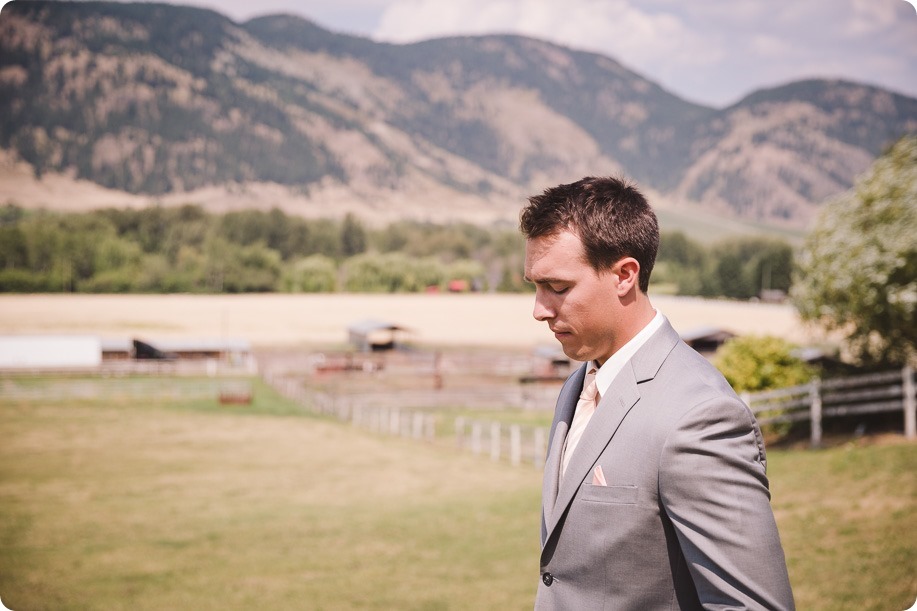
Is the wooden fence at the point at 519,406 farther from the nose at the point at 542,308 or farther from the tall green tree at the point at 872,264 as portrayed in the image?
the nose at the point at 542,308

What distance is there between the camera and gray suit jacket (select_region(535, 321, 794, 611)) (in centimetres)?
217

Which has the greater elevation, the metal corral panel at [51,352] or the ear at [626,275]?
the ear at [626,275]

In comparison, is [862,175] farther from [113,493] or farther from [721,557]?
[113,493]

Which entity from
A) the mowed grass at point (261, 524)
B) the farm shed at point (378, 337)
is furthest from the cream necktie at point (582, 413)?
the farm shed at point (378, 337)

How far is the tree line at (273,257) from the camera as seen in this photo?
328 feet

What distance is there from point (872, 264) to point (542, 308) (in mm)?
16806

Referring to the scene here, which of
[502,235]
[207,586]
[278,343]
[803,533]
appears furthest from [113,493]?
[502,235]

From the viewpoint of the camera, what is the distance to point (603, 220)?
2.51m

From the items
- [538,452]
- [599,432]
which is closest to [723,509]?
[599,432]

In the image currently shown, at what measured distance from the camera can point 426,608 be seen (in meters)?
10.6

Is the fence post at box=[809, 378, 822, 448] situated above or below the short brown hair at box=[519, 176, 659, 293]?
below

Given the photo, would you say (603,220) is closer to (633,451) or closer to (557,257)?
(557,257)

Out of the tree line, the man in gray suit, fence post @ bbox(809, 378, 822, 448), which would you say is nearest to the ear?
the man in gray suit

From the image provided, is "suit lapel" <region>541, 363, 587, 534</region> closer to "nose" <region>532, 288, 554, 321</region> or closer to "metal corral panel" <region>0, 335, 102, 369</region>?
"nose" <region>532, 288, 554, 321</region>
